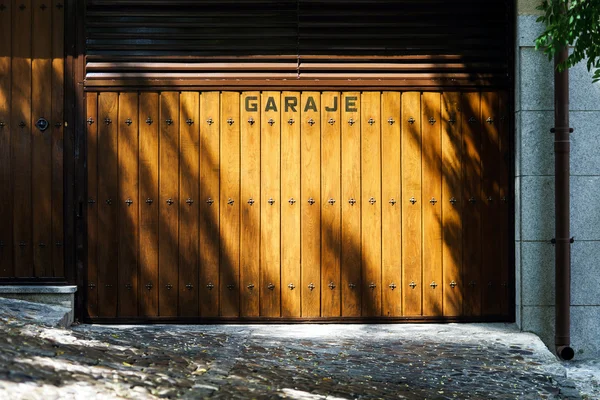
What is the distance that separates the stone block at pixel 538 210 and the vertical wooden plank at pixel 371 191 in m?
1.28

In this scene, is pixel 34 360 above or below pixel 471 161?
below

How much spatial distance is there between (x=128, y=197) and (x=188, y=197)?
0.55 metres

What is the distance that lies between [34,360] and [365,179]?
342cm

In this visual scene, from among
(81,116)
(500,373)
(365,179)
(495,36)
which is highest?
(495,36)

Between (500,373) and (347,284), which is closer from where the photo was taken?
(500,373)

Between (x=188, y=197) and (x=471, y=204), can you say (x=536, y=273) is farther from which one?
(x=188, y=197)

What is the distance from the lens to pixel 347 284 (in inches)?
277

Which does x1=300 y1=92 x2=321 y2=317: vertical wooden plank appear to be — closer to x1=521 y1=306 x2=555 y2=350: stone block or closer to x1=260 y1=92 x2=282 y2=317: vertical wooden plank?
x1=260 y1=92 x2=282 y2=317: vertical wooden plank

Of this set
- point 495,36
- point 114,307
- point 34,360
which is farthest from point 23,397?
point 495,36

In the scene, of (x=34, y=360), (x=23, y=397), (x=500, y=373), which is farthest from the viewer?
(x=500, y=373)

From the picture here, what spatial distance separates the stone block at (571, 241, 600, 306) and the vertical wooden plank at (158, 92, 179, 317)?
3.52 meters

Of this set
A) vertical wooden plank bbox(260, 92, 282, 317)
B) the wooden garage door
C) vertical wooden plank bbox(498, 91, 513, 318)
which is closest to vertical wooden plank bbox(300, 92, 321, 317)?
the wooden garage door

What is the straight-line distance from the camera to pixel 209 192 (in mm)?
6980

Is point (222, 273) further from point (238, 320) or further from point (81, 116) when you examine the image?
point (81, 116)
